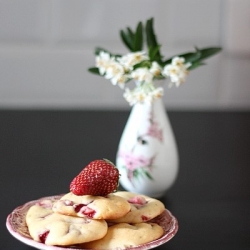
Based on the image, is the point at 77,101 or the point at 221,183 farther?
the point at 77,101

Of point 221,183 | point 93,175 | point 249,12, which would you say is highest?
point 249,12

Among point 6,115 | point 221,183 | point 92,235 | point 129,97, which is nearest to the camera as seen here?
point 92,235

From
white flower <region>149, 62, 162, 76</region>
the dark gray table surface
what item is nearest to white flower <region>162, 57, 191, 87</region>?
white flower <region>149, 62, 162, 76</region>

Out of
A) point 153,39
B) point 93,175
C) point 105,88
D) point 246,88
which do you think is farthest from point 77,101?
point 93,175

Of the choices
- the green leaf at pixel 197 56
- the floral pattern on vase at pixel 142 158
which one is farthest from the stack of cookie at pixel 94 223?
the green leaf at pixel 197 56

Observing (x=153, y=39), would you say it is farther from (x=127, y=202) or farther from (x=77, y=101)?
(x=77, y=101)

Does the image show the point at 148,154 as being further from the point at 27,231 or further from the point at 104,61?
the point at 27,231
